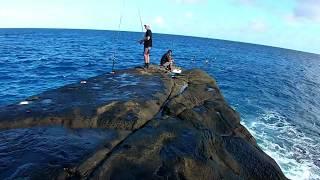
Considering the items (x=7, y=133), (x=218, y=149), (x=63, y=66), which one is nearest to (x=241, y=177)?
(x=218, y=149)

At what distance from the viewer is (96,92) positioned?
13.1 metres

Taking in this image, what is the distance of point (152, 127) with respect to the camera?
9.65 m

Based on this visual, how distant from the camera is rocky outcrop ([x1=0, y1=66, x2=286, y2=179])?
761cm

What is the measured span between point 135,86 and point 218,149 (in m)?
5.72

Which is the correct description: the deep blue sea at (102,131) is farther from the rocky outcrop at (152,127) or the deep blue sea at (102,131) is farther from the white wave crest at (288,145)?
the rocky outcrop at (152,127)

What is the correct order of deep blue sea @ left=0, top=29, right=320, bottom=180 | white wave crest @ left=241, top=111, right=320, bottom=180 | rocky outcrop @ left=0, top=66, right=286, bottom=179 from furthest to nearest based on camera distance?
1. white wave crest @ left=241, top=111, right=320, bottom=180
2. deep blue sea @ left=0, top=29, right=320, bottom=180
3. rocky outcrop @ left=0, top=66, right=286, bottom=179

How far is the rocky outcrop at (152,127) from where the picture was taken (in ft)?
25.0

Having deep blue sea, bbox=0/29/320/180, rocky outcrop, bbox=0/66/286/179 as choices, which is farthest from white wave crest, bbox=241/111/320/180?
rocky outcrop, bbox=0/66/286/179

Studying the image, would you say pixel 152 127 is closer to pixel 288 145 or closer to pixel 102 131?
pixel 102 131

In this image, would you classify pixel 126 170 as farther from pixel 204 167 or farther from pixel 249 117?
pixel 249 117

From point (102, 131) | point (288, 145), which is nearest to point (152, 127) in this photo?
point (102, 131)

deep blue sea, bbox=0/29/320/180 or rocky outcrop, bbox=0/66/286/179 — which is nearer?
rocky outcrop, bbox=0/66/286/179

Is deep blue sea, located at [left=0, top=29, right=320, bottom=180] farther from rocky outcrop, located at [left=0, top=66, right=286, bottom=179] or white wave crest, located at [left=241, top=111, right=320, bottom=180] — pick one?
rocky outcrop, located at [left=0, top=66, right=286, bottom=179]

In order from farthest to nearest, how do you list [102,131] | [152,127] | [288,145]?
[288,145]
[152,127]
[102,131]
